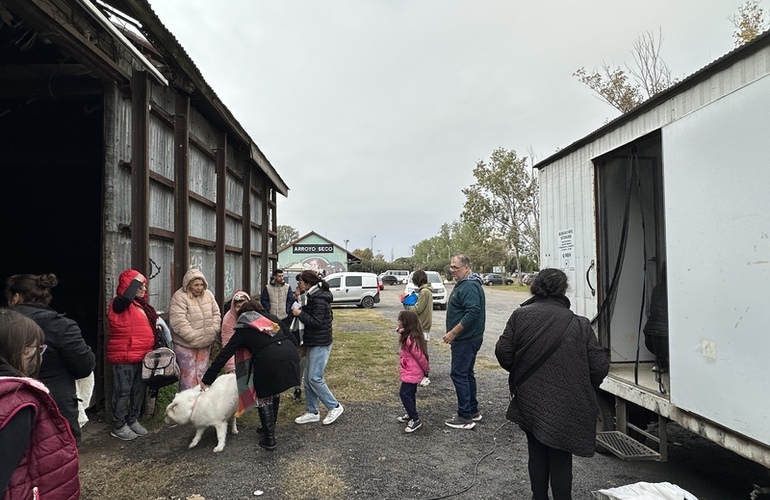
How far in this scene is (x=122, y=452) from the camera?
170 inches

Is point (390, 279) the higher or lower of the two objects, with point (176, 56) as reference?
lower

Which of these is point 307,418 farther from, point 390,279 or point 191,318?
point 390,279

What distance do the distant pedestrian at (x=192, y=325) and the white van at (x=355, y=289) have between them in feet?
52.2

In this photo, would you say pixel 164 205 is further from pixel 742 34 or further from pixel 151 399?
pixel 742 34

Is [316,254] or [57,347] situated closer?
[57,347]

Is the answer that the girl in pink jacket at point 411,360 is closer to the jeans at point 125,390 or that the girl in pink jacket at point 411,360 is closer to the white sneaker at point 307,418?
the white sneaker at point 307,418

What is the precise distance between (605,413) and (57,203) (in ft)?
30.1

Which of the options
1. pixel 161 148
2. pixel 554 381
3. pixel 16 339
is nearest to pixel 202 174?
pixel 161 148

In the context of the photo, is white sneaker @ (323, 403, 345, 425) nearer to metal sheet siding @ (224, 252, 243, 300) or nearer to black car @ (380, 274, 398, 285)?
metal sheet siding @ (224, 252, 243, 300)

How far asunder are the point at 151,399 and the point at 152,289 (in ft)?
4.22

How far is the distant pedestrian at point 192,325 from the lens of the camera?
5105mm

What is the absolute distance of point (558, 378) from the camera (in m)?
2.91

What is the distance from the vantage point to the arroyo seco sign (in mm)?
45406

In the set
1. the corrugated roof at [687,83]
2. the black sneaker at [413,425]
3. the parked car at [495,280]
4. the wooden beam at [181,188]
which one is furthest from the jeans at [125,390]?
the parked car at [495,280]
